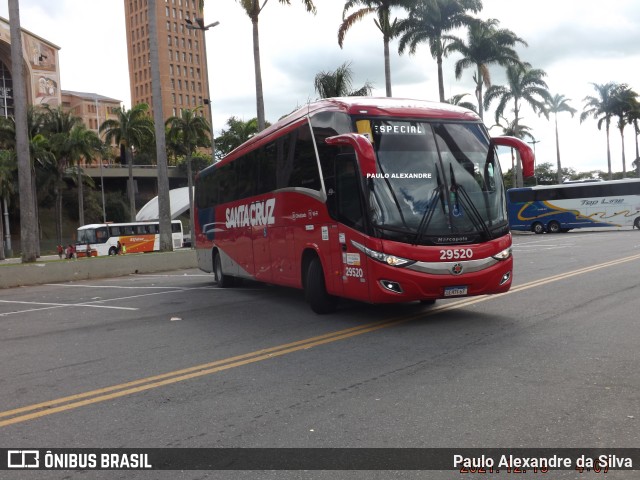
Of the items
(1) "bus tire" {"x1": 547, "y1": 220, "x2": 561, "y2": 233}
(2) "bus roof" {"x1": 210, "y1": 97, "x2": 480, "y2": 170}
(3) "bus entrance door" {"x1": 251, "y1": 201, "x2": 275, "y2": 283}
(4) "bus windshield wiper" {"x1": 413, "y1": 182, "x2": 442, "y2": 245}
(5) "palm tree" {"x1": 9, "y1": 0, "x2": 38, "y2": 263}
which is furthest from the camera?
(1) "bus tire" {"x1": 547, "y1": 220, "x2": 561, "y2": 233}

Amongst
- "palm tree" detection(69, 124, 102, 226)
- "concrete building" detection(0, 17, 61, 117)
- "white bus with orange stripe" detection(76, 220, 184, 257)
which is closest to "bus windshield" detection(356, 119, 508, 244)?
"white bus with orange stripe" detection(76, 220, 184, 257)

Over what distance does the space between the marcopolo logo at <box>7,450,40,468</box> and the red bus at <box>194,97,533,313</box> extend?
17.8ft

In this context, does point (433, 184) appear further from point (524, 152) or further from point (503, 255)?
point (524, 152)

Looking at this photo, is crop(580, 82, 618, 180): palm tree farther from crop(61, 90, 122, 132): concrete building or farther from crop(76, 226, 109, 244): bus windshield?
crop(61, 90, 122, 132): concrete building

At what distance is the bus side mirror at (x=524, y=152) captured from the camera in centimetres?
1020

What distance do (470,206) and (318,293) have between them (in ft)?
9.64

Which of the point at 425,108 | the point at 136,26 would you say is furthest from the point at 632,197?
the point at 136,26

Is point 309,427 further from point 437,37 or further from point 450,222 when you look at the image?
point 437,37

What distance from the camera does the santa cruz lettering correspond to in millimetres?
13250

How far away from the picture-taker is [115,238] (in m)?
55.4

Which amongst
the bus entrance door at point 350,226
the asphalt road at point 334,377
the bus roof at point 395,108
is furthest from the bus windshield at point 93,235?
the bus entrance door at point 350,226

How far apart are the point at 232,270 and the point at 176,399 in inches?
410

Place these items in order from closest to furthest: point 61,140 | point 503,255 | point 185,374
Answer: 1. point 185,374
2. point 503,255
3. point 61,140

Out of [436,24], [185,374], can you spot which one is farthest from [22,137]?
[436,24]
